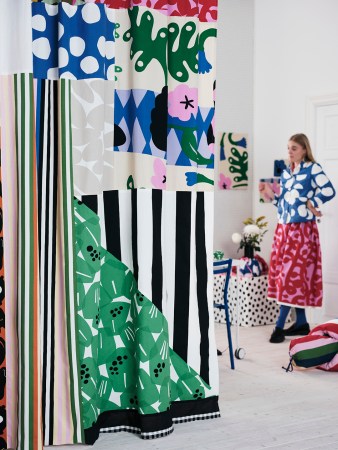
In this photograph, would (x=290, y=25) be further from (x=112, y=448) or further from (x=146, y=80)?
(x=112, y=448)

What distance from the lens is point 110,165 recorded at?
3070 millimetres

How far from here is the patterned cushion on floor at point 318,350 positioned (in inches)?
167

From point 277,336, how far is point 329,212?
1227 mm

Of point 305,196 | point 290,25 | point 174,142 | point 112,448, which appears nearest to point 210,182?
point 174,142

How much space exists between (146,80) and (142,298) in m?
0.99

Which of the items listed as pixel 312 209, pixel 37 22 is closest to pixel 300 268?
pixel 312 209

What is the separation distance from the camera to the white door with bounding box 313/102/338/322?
562cm

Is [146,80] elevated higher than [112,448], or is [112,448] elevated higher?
[146,80]

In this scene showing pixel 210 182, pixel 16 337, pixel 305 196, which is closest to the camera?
pixel 16 337

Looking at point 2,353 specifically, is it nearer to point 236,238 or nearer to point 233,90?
point 236,238

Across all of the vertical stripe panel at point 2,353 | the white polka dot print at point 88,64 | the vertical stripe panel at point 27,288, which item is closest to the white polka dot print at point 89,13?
the white polka dot print at point 88,64

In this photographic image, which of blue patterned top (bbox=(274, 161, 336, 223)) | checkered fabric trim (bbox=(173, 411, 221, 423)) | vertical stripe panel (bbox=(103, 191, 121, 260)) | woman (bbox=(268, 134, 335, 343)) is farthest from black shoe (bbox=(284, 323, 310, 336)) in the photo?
vertical stripe panel (bbox=(103, 191, 121, 260))

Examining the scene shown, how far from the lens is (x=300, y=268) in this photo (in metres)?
5.18

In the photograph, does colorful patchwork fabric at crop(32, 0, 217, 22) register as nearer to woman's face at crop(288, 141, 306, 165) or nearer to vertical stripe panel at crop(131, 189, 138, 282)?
vertical stripe panel at crop(131, 189, 138, 282)
